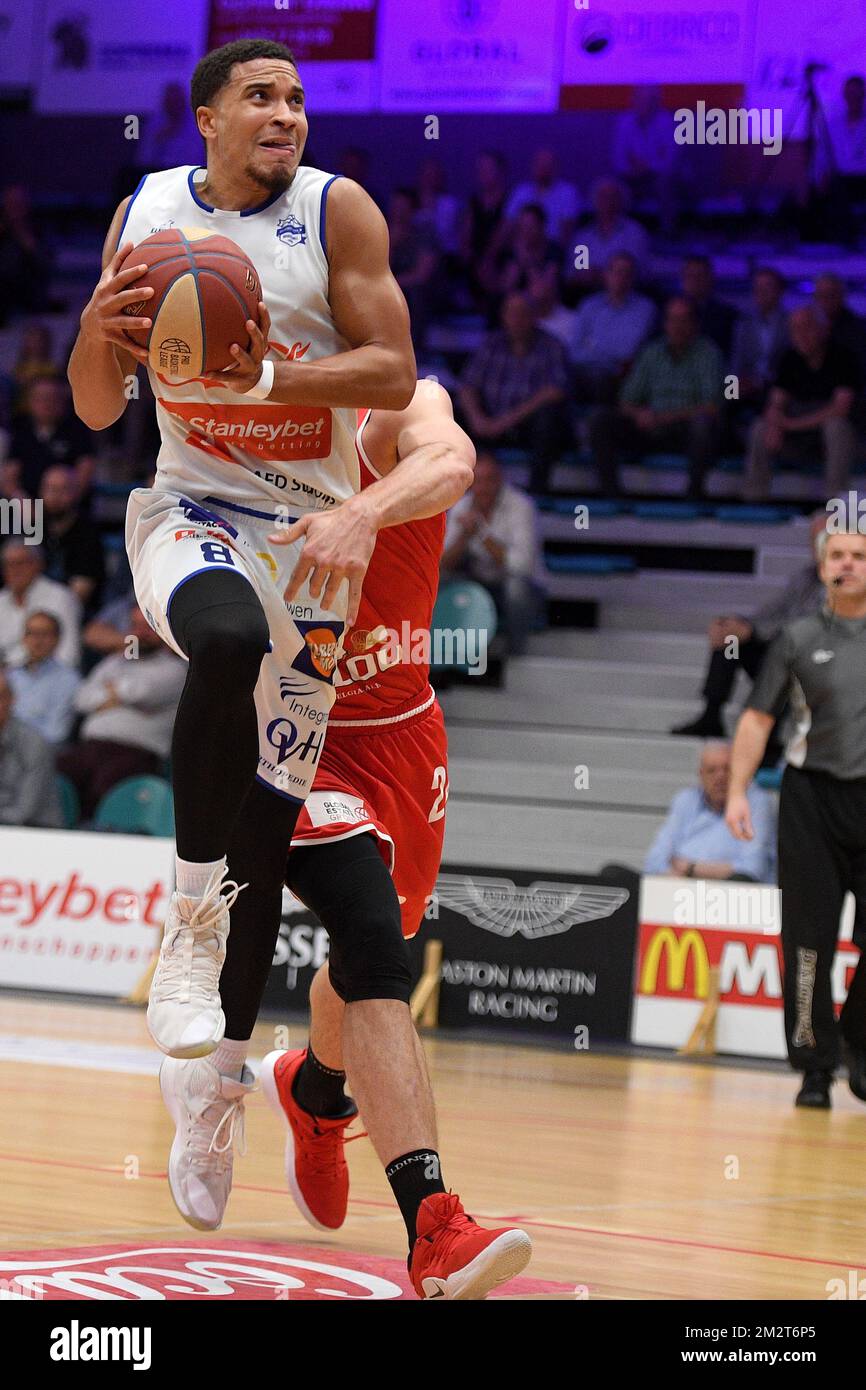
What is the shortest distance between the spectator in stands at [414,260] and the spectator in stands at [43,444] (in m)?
2.63

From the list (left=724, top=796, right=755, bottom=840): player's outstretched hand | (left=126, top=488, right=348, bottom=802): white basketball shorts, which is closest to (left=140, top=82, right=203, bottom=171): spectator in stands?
(left=724, top=796, right=755, bottom=840): player's outstretched hand

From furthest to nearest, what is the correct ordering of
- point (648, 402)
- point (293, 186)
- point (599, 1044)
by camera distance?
point (648, 402), point (599, 1044), point (293, 186)

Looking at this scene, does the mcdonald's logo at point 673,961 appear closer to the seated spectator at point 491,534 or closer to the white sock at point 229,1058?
the seated spectator at point 491,534

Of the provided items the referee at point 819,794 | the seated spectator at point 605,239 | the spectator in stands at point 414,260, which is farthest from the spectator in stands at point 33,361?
the referee at point 819,794

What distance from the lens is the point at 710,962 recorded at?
9.82m

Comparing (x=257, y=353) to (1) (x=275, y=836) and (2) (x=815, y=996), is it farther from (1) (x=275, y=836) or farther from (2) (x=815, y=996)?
(2) (x=815, y=996)

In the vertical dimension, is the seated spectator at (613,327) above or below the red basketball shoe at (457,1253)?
above

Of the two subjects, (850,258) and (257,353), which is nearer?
(257,353)

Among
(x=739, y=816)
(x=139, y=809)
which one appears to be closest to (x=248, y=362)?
(x=739, y=816)

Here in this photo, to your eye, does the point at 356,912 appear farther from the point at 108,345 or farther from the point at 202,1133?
the point at 108,345

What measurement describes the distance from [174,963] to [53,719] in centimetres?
916

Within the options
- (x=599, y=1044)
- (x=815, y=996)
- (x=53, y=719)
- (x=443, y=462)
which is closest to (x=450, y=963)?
(x=599, y=1044)

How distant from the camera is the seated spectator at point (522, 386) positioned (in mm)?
14227

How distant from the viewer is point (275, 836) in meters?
4.12
